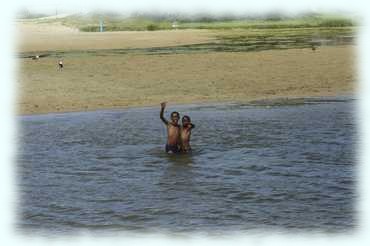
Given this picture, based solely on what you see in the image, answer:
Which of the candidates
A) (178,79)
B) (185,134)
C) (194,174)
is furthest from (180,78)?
(194,174)

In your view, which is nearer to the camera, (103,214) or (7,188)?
(103,214)

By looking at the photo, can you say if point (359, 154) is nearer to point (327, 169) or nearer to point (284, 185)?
point (327, 169)

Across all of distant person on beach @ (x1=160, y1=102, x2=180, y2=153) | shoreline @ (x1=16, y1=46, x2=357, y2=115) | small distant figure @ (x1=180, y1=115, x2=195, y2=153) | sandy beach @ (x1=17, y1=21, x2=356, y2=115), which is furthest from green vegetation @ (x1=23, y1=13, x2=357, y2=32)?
distant person on beach @ (x1=160, y1=102, x2=180, y2=153)

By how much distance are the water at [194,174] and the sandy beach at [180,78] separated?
251 centimetres

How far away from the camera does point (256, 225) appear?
923 cm

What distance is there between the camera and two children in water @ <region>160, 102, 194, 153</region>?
45.5ft

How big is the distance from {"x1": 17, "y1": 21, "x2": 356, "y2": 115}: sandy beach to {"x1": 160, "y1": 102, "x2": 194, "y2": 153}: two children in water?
7.15 m

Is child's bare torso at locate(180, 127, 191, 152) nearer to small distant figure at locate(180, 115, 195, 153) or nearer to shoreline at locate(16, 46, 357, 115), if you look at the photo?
small distant figure at locate(180, 115, 195, 153)

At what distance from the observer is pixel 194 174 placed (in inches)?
488

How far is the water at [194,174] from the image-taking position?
960 centimetres

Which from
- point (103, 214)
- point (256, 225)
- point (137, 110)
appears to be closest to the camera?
point (256, 225)

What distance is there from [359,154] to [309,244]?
228 inches

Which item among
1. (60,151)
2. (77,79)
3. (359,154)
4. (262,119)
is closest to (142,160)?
(60,151)

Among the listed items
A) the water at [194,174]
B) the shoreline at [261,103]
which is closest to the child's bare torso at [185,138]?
the water at [194,174]
